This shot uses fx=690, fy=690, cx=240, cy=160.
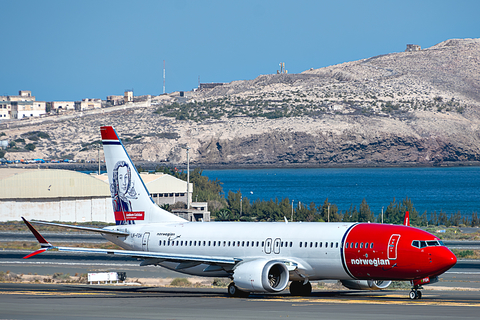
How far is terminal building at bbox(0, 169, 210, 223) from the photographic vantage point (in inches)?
3907

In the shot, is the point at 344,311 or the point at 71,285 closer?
the point at 344,311

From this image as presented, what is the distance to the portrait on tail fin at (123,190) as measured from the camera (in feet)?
137

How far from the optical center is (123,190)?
41969 millimetres

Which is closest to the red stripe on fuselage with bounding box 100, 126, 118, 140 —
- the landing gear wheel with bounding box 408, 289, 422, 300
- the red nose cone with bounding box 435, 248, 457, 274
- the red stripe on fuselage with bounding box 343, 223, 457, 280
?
the red stripe on fuselage with bounding box 343, 223, 457, 280

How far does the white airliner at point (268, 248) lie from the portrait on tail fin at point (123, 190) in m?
0.06

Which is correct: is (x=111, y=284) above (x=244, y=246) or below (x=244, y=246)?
below

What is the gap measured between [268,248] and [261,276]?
2.75 m

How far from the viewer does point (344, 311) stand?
2933cm

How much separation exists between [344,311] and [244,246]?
9140 mm

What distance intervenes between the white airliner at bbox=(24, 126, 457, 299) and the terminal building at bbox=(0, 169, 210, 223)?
55.7 meters

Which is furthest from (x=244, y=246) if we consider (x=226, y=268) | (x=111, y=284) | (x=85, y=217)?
(x=85, y=217)

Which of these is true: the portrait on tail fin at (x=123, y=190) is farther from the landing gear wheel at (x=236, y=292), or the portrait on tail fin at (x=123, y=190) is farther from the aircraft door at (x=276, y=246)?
the aircraft door at (x=276, y=246)

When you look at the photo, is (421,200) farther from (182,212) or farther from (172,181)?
(182,212)

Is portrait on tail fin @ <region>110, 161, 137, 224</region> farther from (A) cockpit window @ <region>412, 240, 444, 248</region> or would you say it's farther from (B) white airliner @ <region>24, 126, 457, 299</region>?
(A) cockpit window @ <region>412, 240, 444, 248</region>
